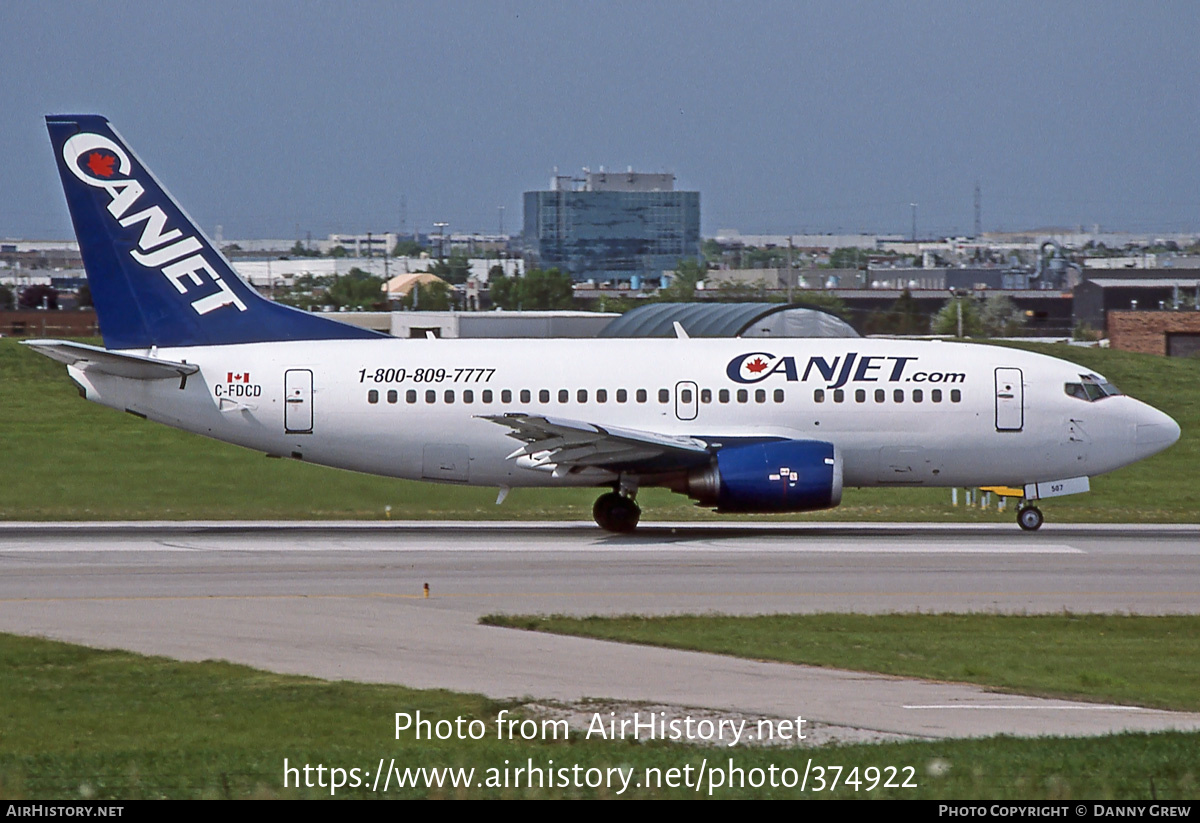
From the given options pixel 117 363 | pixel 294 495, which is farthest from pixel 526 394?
pixel 117 363

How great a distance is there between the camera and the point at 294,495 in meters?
36.2

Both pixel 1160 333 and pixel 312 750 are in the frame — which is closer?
pixel 312 750

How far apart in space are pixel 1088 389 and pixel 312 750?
2335 centimetres

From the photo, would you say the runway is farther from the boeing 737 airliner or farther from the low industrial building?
the low industrial building

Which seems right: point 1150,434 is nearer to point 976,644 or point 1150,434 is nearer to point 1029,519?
point 1029,519

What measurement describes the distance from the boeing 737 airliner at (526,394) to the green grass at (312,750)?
47.8 ft

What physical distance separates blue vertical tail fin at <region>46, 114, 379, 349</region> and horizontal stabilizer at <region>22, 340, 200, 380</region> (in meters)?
0.93

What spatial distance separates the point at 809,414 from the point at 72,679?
1813cm

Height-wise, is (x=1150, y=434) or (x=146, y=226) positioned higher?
(x=146, y=226)

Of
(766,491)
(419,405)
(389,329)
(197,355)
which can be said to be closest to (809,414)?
(766,491)

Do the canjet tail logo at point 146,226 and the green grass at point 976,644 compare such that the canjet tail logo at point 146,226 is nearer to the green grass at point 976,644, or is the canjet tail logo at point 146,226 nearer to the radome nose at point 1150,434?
the green grass at point 976,644

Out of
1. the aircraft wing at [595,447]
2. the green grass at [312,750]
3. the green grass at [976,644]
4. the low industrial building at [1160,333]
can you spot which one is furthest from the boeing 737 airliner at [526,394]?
the low industrial building at [1160,333]

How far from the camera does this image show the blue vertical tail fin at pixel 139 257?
32.5 metres

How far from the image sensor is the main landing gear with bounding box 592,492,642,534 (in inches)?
1283
